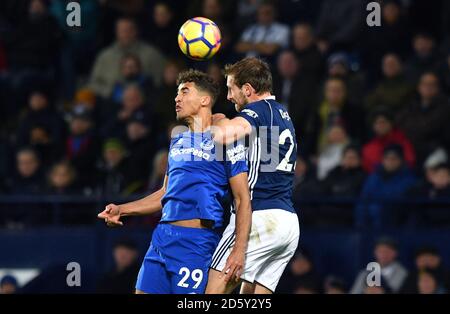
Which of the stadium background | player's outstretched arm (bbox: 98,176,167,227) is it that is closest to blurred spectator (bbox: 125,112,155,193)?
the stadium background

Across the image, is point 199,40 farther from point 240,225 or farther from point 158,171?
point 158,171

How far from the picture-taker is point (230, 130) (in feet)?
28.9

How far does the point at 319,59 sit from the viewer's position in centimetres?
1526

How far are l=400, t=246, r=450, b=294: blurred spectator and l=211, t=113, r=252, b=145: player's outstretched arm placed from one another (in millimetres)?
4504

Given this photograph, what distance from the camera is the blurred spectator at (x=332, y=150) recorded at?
46.6ft

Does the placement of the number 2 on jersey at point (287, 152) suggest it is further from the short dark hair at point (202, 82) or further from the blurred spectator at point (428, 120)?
the blurred spectator at point (428, 120)

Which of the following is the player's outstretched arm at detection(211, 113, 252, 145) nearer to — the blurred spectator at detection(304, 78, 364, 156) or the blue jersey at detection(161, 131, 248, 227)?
the blue jersey at detection(161, 131, 248, 227)

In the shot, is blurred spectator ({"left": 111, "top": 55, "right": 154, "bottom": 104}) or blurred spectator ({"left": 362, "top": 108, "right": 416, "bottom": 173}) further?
blurred spectator ({"left": 111, "top": 55, "right": 154, "bottom": 104})

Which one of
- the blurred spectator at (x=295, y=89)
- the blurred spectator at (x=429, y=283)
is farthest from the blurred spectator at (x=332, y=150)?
the blurred spectator at (x=429, y=283)

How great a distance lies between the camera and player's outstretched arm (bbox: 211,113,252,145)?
28.9 ft

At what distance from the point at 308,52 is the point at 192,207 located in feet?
22.1

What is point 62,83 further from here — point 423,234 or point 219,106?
point 423,234

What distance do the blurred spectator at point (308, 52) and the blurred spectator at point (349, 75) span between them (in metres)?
0.17
